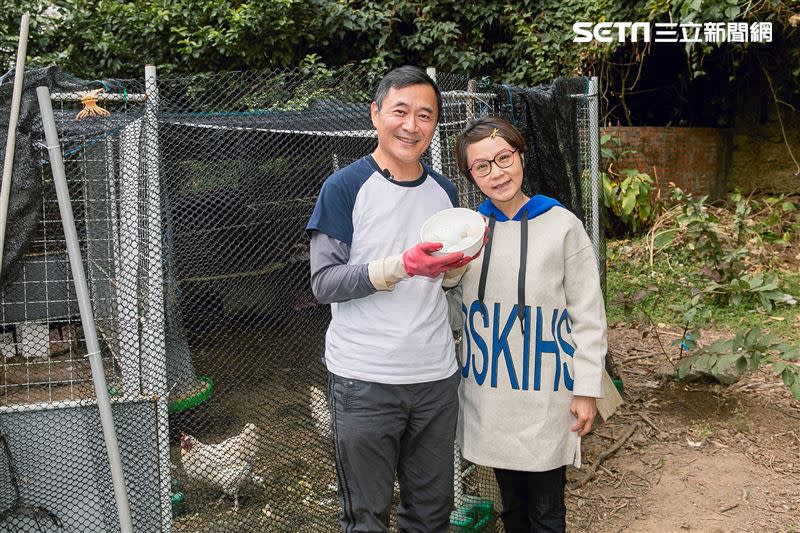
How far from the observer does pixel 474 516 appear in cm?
337

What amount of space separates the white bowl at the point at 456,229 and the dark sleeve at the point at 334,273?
0.21 m

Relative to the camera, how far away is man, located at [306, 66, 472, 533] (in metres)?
2.11

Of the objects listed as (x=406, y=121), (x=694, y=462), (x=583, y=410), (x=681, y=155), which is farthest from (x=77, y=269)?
(x=681, y=155)

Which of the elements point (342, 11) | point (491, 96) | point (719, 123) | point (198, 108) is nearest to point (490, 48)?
point (342, 11)

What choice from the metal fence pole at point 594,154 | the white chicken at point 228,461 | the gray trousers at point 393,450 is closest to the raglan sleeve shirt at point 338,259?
the gray trousers at point 393,450

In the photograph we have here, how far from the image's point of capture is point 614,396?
2.59m

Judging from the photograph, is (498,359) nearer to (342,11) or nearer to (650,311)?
(650,311)

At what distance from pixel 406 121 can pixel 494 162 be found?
0.36 metres

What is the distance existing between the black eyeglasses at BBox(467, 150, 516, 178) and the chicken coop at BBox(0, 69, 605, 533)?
3.03 feet

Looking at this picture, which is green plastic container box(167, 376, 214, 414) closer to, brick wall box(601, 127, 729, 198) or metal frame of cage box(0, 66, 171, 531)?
metal frame of cage box(0, 66, 171, 531)

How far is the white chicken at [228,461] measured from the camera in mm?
3322

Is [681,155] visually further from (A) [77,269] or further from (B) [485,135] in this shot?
(A) [77,269]

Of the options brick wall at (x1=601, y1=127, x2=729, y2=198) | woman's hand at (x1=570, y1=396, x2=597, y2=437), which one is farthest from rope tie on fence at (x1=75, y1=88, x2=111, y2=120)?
brick wall at (x1=601, y1=127, x2=729, y2=198)

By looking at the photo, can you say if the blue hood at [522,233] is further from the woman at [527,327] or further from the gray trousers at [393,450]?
the gray trousers at [393,450]
